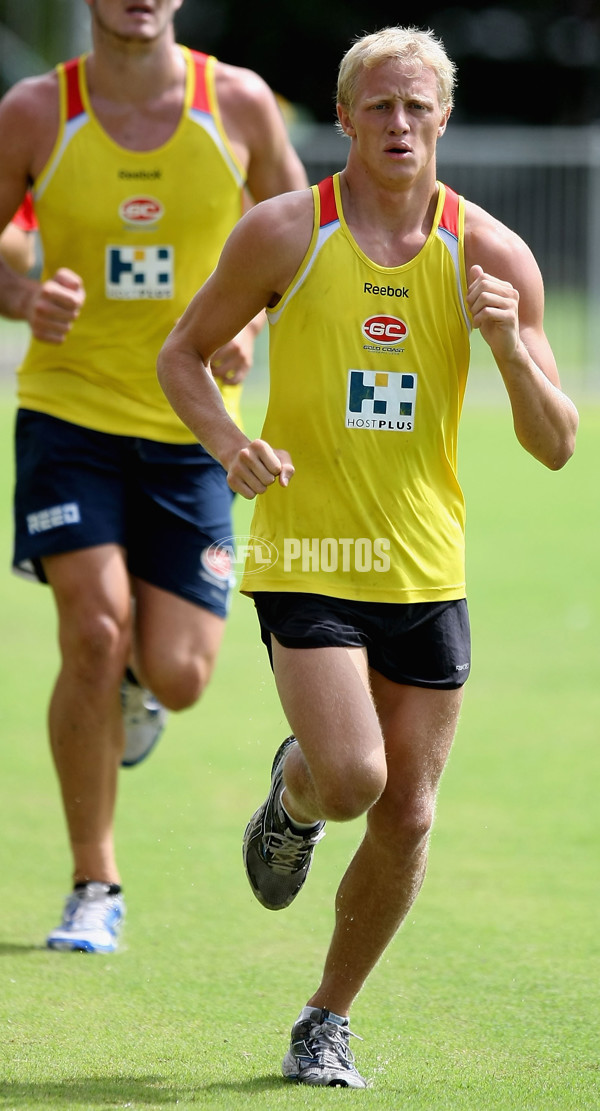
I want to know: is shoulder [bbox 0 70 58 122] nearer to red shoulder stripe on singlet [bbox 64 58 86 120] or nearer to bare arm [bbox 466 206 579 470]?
red shoulder stripe on singlet [bbox 64 58 86 120]

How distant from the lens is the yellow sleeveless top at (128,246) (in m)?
5.13

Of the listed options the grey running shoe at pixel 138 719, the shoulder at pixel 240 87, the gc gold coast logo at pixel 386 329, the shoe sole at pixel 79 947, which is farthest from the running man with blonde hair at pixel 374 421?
the grey running shoe at pixel 138 719

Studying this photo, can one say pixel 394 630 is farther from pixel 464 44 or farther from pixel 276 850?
pixel 464 44

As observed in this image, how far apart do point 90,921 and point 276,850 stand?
3.62 ft

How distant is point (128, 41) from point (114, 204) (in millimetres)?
507

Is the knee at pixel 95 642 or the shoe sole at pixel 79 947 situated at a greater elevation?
the knee at pixel 95 642

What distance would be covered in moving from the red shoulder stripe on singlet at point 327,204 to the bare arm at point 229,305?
3 cm

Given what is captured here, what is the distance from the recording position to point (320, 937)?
4.93 m

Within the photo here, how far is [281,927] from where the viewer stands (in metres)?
5.03

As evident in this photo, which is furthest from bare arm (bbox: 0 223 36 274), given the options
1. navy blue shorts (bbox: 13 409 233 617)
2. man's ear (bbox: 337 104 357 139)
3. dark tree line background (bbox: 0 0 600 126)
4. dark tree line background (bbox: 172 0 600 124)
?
dark tree line background (bbox: 172 0 600 124)

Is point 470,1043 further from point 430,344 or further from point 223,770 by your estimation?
point 223,770

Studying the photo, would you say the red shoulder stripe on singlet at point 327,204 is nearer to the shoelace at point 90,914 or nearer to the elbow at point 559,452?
the elbow at point 559,452

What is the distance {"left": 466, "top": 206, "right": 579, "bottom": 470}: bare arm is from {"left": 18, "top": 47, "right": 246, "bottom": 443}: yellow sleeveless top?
153cm

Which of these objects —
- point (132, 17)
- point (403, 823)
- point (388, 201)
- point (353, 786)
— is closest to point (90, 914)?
point (403, 823)
